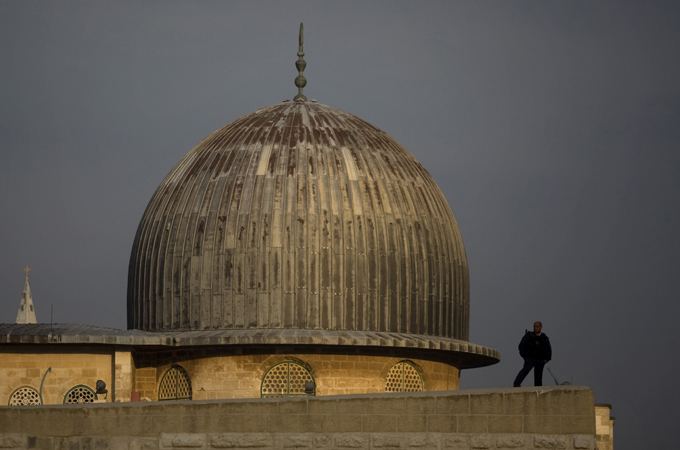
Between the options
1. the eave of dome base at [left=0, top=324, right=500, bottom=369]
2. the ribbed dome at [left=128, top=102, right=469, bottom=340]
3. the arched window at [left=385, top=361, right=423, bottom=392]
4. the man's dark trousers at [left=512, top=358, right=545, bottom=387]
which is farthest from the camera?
the ribbed dome at [left=128, top=102, right=469, bottom=340]

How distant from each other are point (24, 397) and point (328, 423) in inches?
464

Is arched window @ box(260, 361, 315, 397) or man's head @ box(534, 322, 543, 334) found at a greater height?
man's head @ box(534, 322, 543, 334)

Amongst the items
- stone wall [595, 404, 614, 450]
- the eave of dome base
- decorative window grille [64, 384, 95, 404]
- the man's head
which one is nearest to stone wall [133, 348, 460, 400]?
the eave of dome base

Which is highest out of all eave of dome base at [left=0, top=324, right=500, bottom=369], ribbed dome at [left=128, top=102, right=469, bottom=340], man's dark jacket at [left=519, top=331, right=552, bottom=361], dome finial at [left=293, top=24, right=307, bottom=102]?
dome finial at [left=293, top=24, right=307, bottom=102]

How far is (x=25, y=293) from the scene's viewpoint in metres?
71.6

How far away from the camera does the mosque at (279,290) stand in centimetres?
2891

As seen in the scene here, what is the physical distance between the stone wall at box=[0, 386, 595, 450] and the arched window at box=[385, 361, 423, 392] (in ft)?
35.2

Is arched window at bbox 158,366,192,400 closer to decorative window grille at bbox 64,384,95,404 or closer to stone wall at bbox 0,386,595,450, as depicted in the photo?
decorative window grille at bbox 64,384,95,404

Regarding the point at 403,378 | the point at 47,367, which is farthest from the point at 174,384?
A: the point at 403,378

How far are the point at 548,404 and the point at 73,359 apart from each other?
13.5m

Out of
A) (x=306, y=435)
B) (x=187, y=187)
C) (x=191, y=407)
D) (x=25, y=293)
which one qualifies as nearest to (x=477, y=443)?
(x=306, y=435)

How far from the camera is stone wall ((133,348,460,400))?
29.4 meters

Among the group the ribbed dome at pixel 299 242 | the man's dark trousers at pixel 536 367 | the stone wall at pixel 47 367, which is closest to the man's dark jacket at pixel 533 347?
the man's dark trousers at pixel 536 367

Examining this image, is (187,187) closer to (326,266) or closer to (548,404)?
(326,266)
